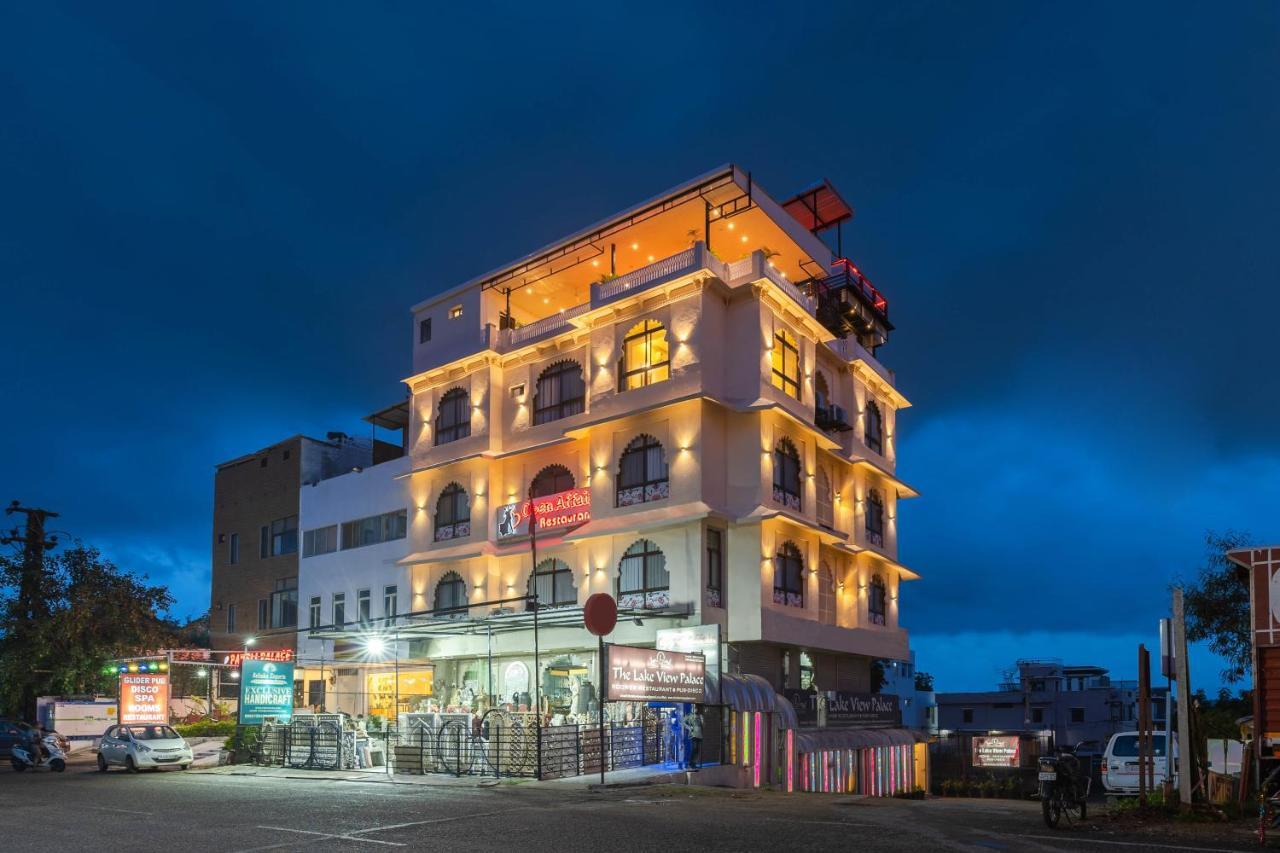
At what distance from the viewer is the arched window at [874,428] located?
42125 mm

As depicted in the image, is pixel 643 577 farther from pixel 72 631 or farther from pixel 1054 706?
pixel 1054 706

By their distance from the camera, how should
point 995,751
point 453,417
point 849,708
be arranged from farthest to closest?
1. point 995,751
2. point 453,417
3. point 849,708

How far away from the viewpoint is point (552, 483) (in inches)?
1494

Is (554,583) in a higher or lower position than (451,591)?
higher

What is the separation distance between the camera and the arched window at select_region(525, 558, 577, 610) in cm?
3644

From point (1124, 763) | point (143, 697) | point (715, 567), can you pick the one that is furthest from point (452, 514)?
point (1124, 763)

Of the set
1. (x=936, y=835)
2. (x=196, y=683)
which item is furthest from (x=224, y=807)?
(x=196, y=683)

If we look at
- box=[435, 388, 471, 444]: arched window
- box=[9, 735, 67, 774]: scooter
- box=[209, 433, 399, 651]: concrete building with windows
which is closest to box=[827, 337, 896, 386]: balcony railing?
box=[435, 388, 471, 444]: arched window

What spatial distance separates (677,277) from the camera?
33094 millimetres

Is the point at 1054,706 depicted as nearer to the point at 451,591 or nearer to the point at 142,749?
the point at 451,591

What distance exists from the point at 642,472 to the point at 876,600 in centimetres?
1238

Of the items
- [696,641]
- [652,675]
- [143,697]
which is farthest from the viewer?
[143,697]

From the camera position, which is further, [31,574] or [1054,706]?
[1054,706]

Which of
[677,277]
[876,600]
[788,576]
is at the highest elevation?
[677,277]
